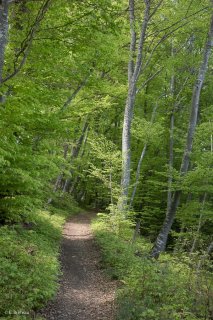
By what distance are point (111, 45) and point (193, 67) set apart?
38.9 feet

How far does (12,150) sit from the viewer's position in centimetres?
595

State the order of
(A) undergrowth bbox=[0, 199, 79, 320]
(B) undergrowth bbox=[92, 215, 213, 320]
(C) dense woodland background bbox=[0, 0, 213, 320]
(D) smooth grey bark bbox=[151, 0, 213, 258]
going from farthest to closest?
(D) smooth grey bark bbox=[151, 0, 213, 258], (C) dense woodland background bbox=[0, 0, 213, 320], (B) undergrowth bbox=[92, 215, 213, 320], (A) undergrowth bbox=[0, 199, 79, 320]

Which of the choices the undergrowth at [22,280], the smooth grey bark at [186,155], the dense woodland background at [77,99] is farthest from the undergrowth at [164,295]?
the smooth grey bark at [186,155]

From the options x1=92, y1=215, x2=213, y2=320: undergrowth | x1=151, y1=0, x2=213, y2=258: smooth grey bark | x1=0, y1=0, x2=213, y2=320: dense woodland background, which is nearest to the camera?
x1=92, y1=215, x2=213, y2=320: undergrowth

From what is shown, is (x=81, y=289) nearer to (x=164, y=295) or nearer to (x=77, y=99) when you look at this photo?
(x=164, y=295)

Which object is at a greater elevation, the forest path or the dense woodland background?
the dense woodland background

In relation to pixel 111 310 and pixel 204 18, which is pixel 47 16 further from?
pixel 204 18

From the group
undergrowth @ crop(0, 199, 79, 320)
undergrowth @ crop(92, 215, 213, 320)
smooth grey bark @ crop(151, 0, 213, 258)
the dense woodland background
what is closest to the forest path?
undergrowth @ crop(0, 199, 79, 320)

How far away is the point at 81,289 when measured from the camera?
305 inches

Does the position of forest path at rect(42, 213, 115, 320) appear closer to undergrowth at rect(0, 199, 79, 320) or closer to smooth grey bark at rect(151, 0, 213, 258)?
undergrowth at rect(0, 199, 79, 320)

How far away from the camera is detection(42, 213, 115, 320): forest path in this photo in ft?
20.3

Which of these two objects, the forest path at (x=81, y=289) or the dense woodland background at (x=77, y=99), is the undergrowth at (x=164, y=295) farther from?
the forest path at (x=81, y=289)

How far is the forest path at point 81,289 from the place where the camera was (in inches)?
244

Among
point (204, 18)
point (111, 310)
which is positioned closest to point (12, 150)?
point (111, 310)
